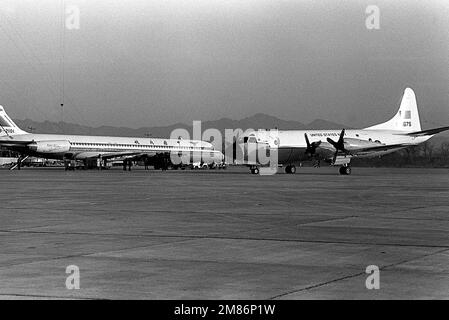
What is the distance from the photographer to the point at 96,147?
103 metres

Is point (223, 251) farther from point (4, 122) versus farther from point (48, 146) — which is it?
point (4, 122)

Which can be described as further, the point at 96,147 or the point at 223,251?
the point at 96,147

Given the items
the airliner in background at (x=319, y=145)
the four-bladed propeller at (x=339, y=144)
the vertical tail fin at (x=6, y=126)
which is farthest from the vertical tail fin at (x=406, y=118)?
the vertical tail fin at (x=6, y=126)

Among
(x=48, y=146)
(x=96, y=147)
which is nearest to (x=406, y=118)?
(x=96, y=147)

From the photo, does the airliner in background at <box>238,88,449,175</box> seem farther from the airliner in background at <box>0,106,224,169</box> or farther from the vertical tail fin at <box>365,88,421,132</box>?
the airliner in background at <box>0,106,224,169</box>

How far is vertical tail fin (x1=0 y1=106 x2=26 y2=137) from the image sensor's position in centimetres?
9970

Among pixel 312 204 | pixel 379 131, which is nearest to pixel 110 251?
pixel 312 204

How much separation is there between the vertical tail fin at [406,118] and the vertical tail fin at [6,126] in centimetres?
5020

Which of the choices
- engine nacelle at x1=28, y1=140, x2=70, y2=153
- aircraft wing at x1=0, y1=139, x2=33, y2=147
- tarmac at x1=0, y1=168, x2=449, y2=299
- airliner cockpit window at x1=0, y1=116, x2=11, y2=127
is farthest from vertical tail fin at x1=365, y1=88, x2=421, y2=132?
tarmac at x1=0, y1=168, x2=449, y2=299

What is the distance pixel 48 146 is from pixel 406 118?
153 feet
